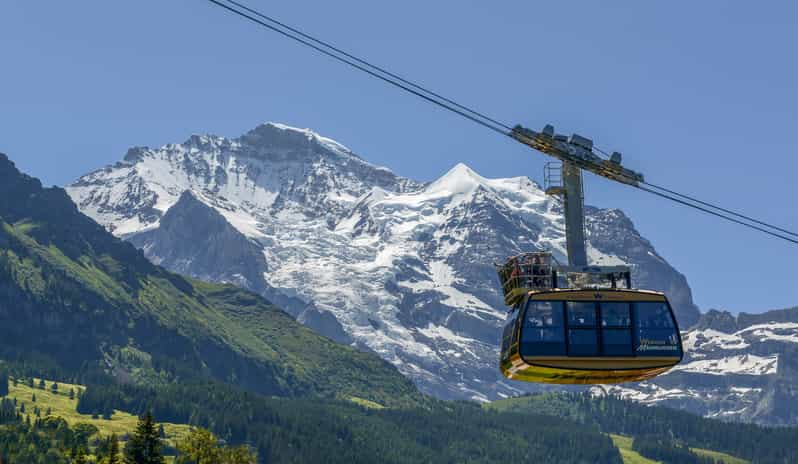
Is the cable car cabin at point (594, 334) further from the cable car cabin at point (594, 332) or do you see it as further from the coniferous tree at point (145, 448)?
the coniferous tree at point (145, 448)

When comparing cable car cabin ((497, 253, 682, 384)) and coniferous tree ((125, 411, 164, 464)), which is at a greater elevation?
cable car cabin ((497, 253, 682, 384))

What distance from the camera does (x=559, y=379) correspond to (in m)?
86.7

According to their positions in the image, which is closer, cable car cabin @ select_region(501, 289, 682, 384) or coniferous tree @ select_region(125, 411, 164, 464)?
cable car cabin @ select_region(501, 289, 682, 384)

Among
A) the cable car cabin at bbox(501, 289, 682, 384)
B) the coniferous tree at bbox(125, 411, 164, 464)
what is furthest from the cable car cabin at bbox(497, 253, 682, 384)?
the coniferous tree at bbox(125, 411, 164, 464)

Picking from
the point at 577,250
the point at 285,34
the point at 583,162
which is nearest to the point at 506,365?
the point at 577,250

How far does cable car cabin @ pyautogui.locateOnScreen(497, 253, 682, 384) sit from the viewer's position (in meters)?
82.7

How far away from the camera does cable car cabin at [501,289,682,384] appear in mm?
82625

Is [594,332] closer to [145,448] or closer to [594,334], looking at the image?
[594,334]

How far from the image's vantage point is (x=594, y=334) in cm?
8306

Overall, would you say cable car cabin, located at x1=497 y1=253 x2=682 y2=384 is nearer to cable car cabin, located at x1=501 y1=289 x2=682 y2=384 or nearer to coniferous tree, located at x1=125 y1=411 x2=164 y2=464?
cable car cabin, located at x1=501 y1=289 x2=682 y2=384

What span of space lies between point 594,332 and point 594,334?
0.46 ft

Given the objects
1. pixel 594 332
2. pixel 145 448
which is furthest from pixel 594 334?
pixel 145 448

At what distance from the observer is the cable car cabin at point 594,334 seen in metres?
82.6

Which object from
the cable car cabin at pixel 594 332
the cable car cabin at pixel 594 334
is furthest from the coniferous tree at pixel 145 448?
the cable car cabin at pixel 594 334
